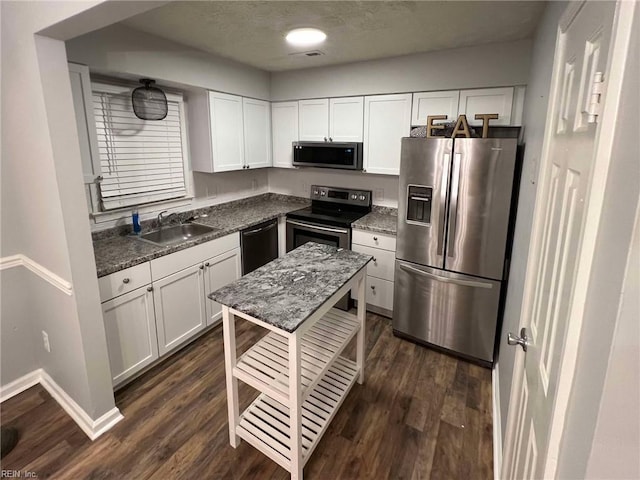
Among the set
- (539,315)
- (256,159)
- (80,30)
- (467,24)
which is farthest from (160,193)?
(539,315)

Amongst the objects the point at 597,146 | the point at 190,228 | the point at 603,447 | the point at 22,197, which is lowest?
the point at 190,228

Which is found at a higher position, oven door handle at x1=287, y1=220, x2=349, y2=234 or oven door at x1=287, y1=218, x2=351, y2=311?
oven door handle at x1=287, y1=220, x2=349, y2=234

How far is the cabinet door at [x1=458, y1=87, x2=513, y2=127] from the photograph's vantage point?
2646 mm

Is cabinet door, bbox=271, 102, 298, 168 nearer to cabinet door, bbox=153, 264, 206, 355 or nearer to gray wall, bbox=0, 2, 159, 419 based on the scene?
cabinet door, bbox=153, 264, 206, 355

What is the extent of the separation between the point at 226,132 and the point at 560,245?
300cm

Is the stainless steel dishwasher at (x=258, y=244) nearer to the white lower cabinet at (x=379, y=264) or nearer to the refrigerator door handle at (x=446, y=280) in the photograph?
the white lower cabinet at (x=379, y=264)

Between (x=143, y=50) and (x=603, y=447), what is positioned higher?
(x=143, y=50)

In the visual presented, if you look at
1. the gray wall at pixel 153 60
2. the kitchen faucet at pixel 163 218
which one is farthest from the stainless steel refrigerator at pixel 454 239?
the kitchen faucet at pixel 163 218

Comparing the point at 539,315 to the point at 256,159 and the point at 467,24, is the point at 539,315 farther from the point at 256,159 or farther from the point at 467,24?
the point at 256,159

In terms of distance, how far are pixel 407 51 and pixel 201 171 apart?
2161mm

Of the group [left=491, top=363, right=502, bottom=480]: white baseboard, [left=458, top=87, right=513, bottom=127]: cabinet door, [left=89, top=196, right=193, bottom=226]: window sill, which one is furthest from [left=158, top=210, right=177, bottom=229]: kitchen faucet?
[left=491, top=363, right=502, bottom=480]: white baseboard

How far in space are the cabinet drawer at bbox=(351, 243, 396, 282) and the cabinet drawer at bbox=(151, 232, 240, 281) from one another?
3.83 feet

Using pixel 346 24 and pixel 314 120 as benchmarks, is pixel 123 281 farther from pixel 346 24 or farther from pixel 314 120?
pixel 314 120

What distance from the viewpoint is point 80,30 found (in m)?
Result: 1.50
